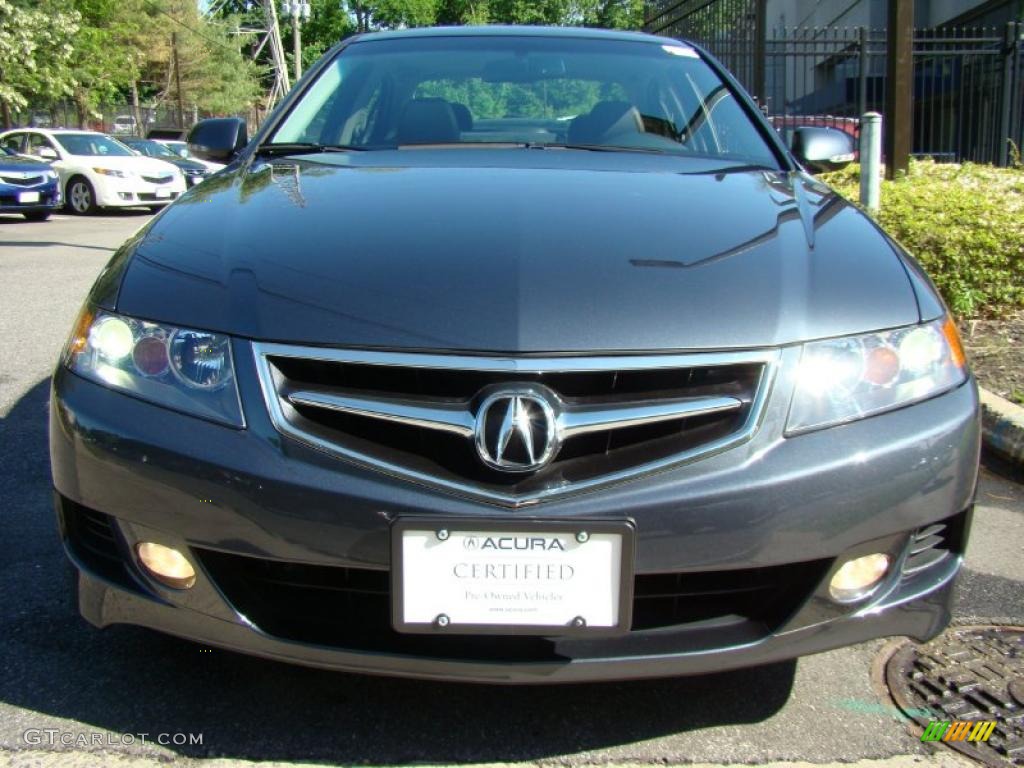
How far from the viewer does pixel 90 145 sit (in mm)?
19641

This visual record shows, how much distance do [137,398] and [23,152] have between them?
64.4 feet

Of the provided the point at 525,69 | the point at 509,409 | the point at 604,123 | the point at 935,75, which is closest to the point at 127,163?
the point at 935,75

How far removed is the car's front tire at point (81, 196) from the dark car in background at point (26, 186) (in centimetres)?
145

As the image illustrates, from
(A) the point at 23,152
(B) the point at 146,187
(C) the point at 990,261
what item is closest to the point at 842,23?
(B) the point at 146,187

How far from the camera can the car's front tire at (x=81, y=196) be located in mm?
18828

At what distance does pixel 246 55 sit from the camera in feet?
214

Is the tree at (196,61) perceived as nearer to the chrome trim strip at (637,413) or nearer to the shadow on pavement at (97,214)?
the shadow on pavement at (97,214)

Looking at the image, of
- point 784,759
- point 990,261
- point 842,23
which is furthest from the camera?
point 842,23

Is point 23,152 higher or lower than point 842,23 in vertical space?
lower

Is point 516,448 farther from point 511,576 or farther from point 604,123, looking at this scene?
point 604,123

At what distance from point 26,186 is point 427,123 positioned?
15.5m

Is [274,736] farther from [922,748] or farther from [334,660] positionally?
[922,748]

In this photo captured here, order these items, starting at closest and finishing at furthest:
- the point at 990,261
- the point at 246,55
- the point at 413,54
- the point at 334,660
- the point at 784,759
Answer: the point at 334,660 < the point at 784,759 < the point at 413,54 < the point at 990,261 < the point at 246,55

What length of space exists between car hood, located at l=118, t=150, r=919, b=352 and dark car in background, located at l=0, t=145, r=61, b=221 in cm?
1583
